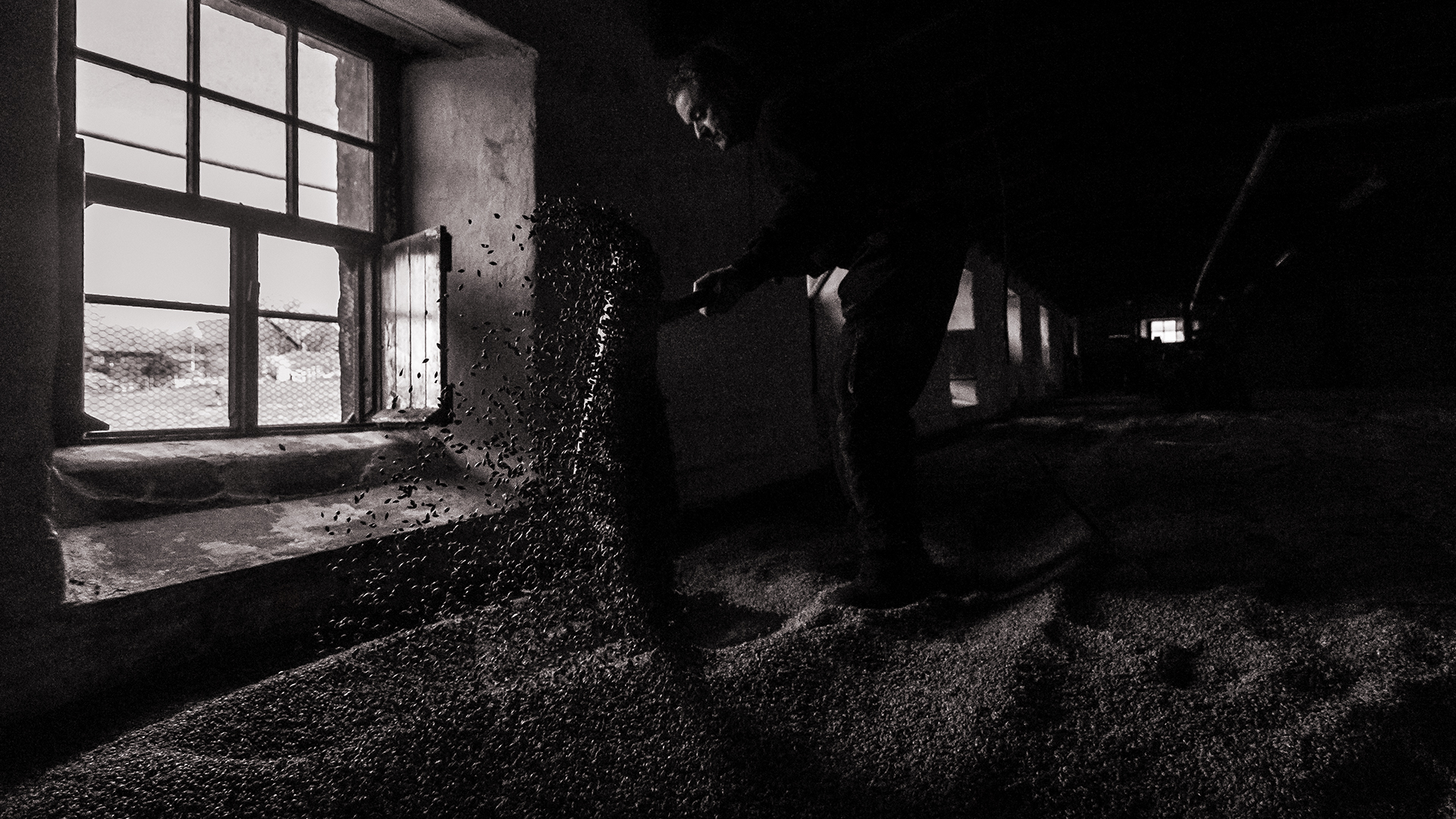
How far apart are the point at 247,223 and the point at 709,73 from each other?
1598mm

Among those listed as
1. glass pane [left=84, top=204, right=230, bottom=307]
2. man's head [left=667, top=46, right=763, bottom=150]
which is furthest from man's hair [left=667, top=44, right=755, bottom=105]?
glass pane [left=84, top=204, right=230, bottom=307]

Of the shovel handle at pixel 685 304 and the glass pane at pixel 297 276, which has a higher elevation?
the glass pane at pixel 297 276

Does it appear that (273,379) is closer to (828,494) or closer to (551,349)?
(551,349)

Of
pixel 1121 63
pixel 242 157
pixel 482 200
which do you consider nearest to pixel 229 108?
pixel 242 157

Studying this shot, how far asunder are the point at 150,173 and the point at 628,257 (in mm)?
1518

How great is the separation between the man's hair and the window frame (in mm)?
1333

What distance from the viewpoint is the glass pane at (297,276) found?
7.91 ft

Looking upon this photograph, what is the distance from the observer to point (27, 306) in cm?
143

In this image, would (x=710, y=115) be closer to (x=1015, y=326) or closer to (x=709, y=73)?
(x=709, y=73)

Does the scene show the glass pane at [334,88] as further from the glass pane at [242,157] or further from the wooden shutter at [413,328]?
the wooden shutter at [413,328]

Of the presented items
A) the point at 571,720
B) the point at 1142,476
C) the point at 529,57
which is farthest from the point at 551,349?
the point at 1142,476

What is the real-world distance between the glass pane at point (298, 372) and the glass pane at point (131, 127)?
53 cm

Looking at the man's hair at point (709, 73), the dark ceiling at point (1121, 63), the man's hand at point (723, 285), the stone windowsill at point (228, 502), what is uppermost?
the dark ceiling at point (1121, 63)

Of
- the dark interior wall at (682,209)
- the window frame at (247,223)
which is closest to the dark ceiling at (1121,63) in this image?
the dark interior wall at (682,209)
